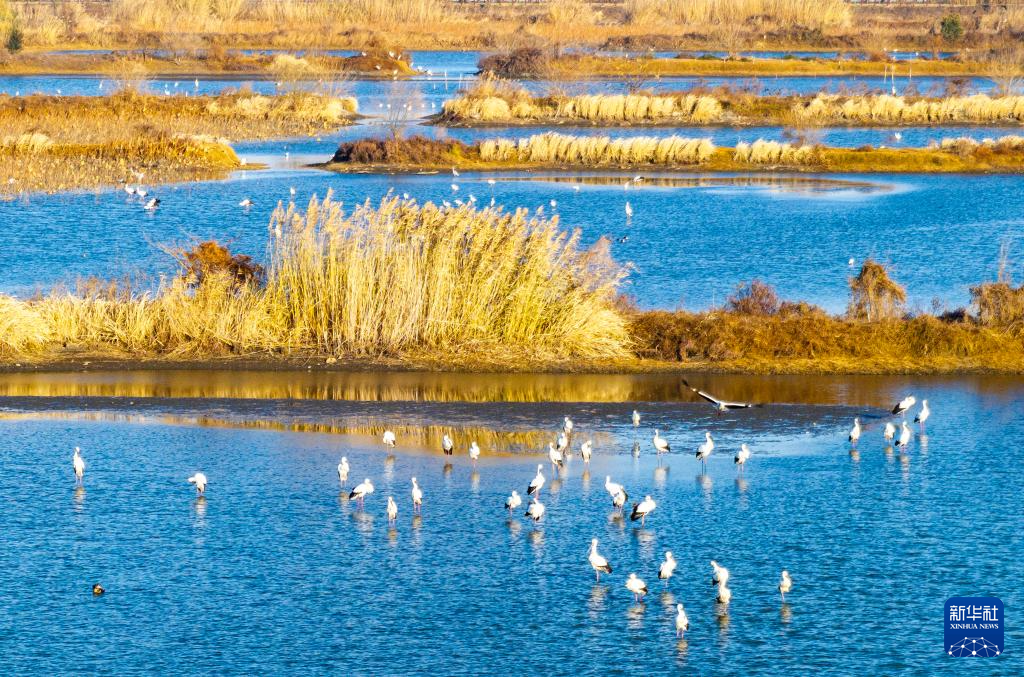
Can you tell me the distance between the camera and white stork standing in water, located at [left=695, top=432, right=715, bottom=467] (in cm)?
2208

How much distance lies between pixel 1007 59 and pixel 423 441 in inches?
3196

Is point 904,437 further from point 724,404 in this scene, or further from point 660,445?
point 660,445

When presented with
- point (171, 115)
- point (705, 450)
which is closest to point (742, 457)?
point (705, 450)

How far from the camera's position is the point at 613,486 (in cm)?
1989

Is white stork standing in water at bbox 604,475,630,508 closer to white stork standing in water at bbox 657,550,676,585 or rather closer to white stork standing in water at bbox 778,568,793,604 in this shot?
white stork standing in water at bbox 657,550,676,585

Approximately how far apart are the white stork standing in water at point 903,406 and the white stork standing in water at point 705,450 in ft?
11.9

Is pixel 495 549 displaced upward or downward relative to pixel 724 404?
downward

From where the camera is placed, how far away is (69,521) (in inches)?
781

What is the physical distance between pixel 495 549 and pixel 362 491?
239 centimetres

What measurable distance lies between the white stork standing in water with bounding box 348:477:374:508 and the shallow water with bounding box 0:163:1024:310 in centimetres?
1531

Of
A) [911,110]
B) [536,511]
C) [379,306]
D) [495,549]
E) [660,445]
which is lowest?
[495,549]

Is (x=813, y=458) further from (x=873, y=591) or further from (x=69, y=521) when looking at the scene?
(x=69, y=521)

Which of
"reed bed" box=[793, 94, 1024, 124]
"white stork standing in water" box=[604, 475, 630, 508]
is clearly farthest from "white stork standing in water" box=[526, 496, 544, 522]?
"reed bed" box=[793, 94, 1024, 124]

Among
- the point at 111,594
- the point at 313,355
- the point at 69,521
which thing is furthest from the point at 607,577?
the point at 313,355
